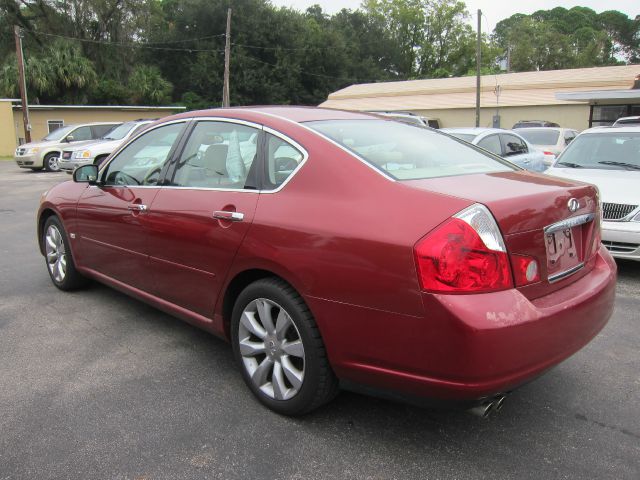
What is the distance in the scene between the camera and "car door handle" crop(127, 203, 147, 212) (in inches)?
146

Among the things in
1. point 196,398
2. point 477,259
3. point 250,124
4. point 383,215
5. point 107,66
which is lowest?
point 196,398

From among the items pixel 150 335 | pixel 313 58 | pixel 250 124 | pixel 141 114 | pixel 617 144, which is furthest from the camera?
pixel 313 58

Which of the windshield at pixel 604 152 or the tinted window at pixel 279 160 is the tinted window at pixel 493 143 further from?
the tinted window at pixel 279 160

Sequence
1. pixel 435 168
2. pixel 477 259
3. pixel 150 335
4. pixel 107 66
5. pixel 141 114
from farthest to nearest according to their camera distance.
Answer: pixel 107 66 < pixel 141 114 < pixel 150 335 < pixel 435 168 < pixel 477 259

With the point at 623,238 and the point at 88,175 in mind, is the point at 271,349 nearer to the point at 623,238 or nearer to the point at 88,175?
the point at 88,175

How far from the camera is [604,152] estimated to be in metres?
6.88

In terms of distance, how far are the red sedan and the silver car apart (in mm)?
16390

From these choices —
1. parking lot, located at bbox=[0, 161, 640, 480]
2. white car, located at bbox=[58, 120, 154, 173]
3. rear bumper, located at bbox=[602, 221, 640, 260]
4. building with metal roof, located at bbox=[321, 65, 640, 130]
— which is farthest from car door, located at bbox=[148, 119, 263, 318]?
building with metal roof, located at bbox=[321, 65, 640, 130]

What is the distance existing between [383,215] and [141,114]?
34390 millimetres

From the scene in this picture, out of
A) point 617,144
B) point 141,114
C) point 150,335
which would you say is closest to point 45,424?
point 150,335

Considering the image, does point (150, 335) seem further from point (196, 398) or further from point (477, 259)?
point (477, 259)

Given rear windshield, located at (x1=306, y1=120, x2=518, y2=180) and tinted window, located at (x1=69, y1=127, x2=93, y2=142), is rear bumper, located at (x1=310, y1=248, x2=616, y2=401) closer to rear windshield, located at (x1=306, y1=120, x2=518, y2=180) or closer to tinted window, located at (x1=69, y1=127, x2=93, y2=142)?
rear windshield, located at (x1=306, y1=120, x2=518, y2=180)

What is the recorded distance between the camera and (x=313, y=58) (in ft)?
168

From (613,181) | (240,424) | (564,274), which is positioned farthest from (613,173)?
(240,424)
